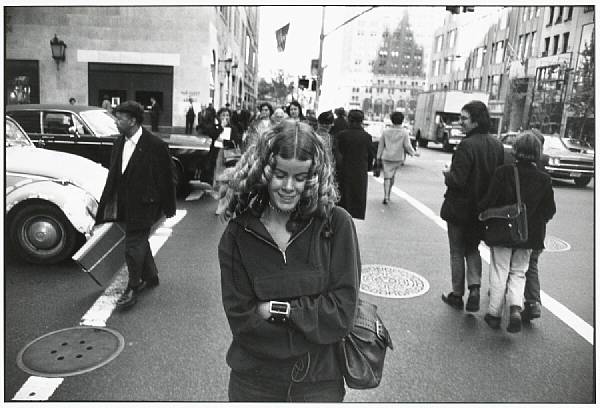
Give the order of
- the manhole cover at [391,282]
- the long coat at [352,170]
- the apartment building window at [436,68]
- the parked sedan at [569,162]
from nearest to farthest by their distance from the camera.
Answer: the manhole cover at [391,282]
the long coat at [352,170]
the parked sedan at [569,162]
the apartment building window at [436,68]

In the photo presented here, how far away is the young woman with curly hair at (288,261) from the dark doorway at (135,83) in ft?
79.5

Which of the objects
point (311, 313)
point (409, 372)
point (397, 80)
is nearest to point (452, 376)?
point (409, 372)

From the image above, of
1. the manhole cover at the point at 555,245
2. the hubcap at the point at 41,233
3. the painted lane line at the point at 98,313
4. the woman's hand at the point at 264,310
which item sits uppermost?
the woman's hand at the point at 264,310

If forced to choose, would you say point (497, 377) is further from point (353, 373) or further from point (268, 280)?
point (268, 280)

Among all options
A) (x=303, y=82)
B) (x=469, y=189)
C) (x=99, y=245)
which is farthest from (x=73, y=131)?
(x=303, y=82)

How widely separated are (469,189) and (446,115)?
27.5 m

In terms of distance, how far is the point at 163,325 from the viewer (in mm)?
4246

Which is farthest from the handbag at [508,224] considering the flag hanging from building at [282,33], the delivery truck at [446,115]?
the delivery truck at [446,115]

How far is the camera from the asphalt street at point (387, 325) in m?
3.37

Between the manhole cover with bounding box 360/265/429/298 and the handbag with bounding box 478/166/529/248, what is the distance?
3.94ft

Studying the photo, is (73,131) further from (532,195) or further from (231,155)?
(532,195)

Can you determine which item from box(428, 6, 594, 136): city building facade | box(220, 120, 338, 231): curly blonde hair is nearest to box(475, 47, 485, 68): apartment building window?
box(428, 6, 594, 136): city building facade

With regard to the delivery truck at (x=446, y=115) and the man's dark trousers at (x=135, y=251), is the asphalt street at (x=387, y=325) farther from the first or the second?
the delivery truck at (x=446, y=115)

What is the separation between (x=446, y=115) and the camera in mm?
30797
